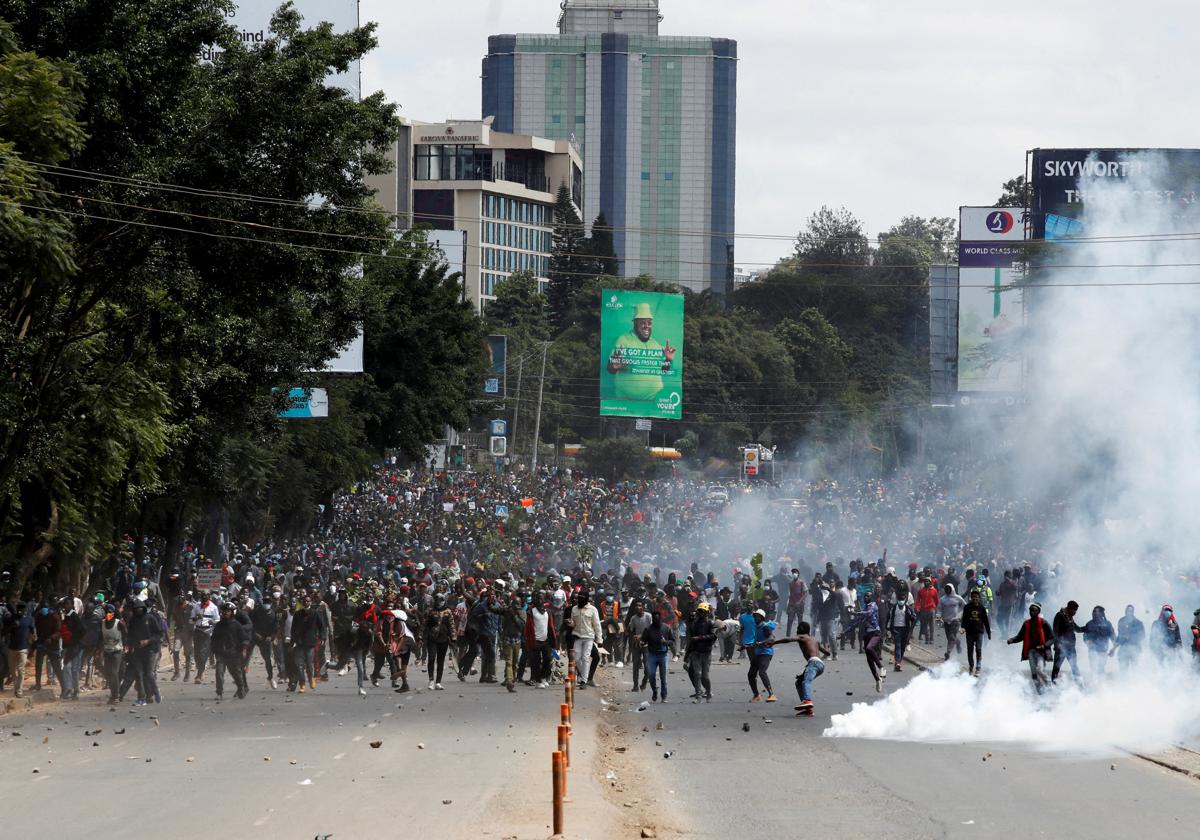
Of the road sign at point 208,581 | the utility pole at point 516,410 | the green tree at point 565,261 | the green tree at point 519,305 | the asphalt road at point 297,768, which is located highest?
the green tree at point 565,261

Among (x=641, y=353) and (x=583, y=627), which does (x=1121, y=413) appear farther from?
(x=583, y=627)

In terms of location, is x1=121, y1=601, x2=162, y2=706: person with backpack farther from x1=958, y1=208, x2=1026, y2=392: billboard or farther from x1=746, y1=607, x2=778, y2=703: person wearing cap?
x1=958, y1=208, x2=1026, y2=392: billboard

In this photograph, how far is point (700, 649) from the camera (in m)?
22.3

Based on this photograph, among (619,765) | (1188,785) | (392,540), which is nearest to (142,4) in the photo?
(619,765)

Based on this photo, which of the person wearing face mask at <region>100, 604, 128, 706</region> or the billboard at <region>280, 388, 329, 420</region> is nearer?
the person wearing face mask at <region>100, 604, 128, 706</region>

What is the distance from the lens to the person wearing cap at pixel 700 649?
22.2 meters

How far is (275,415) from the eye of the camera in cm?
3294

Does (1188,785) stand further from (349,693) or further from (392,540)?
(392,540)

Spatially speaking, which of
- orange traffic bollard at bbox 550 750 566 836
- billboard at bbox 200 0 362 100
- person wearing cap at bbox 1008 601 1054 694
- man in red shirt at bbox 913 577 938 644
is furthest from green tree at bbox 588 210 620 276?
orange traffic bollard at bbox 550 750 566 836

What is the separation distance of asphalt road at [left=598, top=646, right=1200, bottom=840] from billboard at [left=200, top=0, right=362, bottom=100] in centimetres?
1656

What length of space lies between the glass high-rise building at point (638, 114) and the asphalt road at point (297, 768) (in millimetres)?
149011

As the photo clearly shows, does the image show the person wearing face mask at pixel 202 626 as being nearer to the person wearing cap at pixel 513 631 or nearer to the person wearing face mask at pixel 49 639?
the person wearing face mask at pixel 49 639

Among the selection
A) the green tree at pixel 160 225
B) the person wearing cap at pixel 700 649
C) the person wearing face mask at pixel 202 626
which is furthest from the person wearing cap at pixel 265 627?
the person wearing cap at pixel 700 649

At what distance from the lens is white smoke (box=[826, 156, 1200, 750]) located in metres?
36.5
